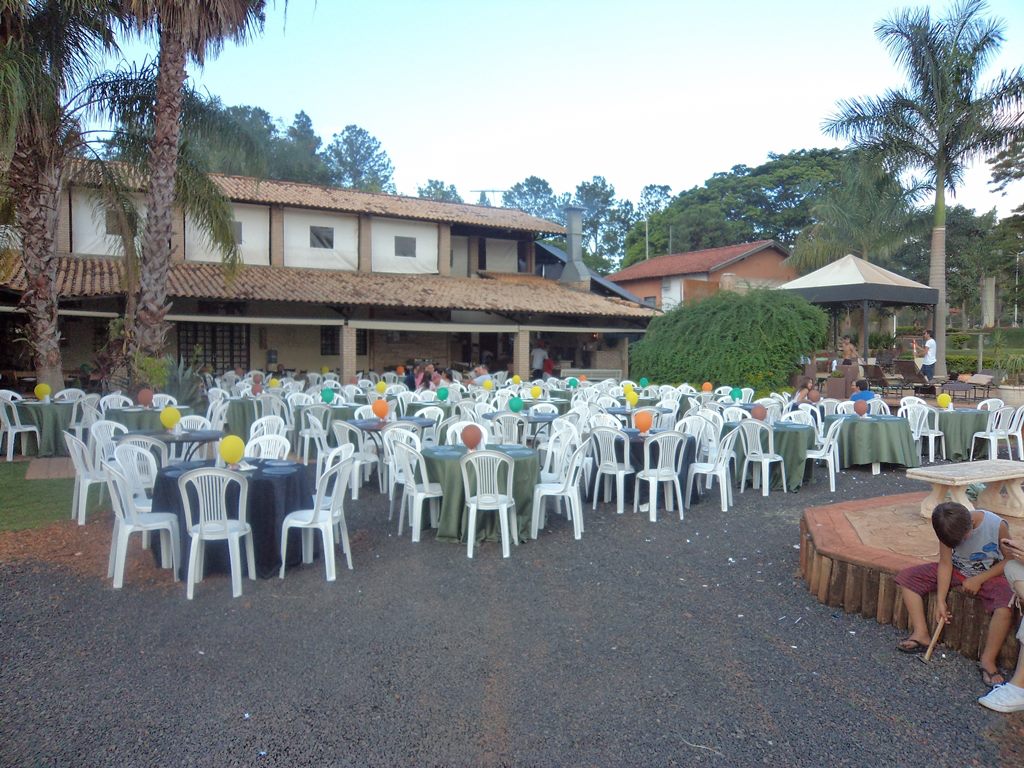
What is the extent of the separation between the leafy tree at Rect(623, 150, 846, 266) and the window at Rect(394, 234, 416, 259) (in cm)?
1959

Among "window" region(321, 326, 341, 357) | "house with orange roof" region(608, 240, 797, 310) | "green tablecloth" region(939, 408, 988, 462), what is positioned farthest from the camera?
"house with orange roof" region(608, 240, 797, 310)

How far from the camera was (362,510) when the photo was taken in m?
7.80

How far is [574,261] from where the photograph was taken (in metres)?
27.2

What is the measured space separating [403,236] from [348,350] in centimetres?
578

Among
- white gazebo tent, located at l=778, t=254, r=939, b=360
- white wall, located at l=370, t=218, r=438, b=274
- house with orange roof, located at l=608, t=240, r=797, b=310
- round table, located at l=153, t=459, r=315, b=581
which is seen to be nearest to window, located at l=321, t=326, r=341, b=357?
white wall, located at l=370, t=218, r=438, b=274

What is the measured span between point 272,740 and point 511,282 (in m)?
22.3

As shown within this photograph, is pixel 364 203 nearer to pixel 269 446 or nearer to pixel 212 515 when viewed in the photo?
pixel 269 446

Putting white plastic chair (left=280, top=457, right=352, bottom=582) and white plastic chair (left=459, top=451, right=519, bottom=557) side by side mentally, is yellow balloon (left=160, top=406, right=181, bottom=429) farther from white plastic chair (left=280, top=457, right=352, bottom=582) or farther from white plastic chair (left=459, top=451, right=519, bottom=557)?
white plastic chair (left=459, top=451, right=519, bottom=557)

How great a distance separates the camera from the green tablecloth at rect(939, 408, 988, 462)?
35.1 feet

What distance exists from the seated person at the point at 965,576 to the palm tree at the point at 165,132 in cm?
1146

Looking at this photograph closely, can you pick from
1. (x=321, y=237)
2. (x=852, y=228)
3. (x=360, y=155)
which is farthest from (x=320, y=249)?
(x=360, y=155)

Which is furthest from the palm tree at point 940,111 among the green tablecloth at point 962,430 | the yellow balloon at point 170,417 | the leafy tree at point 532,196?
the leafy tree at point 532,196

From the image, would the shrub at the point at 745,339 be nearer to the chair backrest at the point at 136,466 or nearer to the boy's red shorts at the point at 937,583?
the boy's red shorts at the point at 937,583

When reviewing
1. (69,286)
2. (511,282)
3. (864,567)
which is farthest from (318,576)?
(511,282)
